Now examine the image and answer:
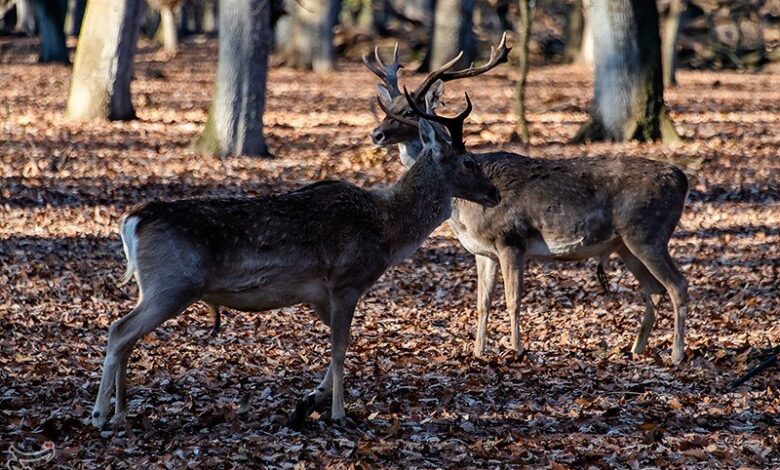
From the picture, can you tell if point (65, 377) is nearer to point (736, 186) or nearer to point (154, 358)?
point (154, 358)

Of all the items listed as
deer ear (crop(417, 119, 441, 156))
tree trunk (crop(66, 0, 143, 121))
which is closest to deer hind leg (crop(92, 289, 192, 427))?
deer ear (crop(417, 119, 441, 156))

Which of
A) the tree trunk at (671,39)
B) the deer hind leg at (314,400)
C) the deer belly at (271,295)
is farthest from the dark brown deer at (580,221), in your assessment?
the tree trunk at (671,39)

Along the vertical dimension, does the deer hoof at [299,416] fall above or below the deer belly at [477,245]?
below

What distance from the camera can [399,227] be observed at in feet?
27.8

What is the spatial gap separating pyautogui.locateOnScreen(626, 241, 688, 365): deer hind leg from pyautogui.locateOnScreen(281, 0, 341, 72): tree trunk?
2435 centimetres

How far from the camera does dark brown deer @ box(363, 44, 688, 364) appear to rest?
32.8 feet

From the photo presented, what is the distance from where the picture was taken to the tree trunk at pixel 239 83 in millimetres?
17969

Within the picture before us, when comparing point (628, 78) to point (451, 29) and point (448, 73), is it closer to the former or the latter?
point (448, 73)

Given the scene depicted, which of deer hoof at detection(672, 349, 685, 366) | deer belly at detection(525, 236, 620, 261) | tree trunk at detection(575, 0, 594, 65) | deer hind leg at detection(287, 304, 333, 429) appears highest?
tree trunk at detection(575, 0, 594, 65)

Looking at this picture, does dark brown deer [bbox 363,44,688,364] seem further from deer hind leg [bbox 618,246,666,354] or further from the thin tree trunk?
the thin tree trunk

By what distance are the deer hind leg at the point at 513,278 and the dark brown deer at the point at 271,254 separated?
1434 millimetres

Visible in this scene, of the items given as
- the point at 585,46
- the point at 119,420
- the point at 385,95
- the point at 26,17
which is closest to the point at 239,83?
the point at 385,95

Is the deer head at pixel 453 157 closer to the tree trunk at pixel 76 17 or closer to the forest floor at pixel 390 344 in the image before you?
the forest floor at pixel 390 344

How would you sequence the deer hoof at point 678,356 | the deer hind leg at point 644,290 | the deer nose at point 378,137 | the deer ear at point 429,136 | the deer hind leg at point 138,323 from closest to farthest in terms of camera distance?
the deer hind leg at point 138,323 → the deer ear at point 429,136 → the deer hoof at point 678,356 → the deer hind leg at point 644,290 → the deer nose at point 378,137
